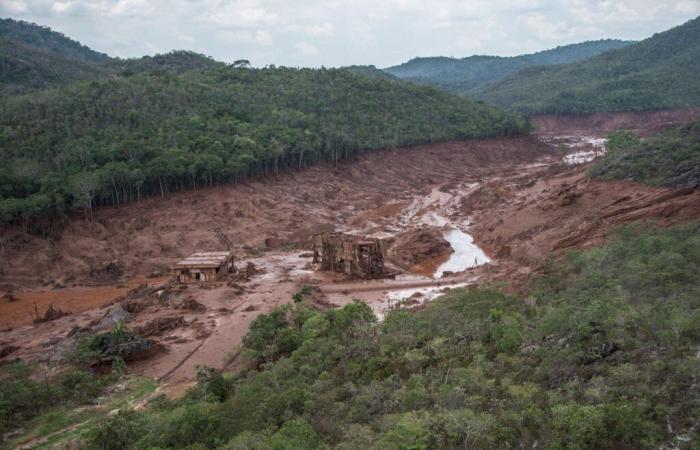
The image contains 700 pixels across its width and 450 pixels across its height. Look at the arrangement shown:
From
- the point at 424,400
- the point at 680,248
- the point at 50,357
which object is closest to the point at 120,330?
the point at 50,357

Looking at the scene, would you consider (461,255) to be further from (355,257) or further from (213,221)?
(213,221)

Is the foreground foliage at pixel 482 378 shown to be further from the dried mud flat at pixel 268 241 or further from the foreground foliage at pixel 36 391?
the dried mud flat at pixel 268 241

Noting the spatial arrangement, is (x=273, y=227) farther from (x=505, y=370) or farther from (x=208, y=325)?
(x=505, y=370)

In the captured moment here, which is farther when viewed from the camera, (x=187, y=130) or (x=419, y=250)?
(x=187, y=130)

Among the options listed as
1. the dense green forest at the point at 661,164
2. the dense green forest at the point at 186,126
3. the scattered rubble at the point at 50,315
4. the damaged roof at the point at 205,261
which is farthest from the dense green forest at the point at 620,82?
the scattered rubble at the point at 50,315

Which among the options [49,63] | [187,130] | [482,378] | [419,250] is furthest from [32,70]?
[482,378]

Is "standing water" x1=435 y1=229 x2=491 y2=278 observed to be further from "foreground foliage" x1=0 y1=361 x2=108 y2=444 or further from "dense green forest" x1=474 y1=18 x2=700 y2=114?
"dense green forest" x1=474 y1=18 x2=700 y2=114
